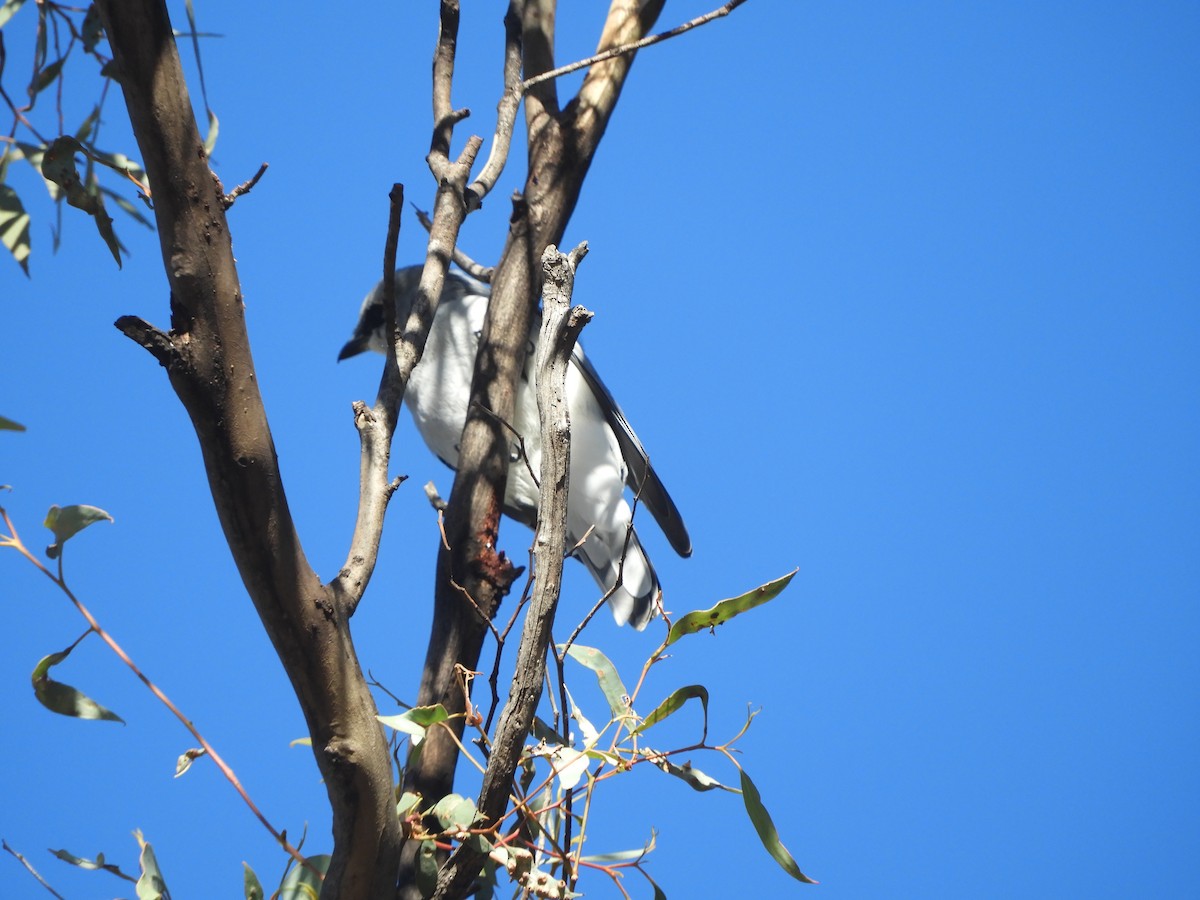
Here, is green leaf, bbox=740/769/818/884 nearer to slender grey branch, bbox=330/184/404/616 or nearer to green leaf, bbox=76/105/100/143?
slender grey branch, bbox=330/184/404/616

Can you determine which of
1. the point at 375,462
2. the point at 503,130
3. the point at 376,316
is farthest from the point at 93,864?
the point at 376,316

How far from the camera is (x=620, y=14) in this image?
A: 1902mm

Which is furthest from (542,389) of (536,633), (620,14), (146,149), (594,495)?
(594,495)

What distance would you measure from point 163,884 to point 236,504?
0.51 m

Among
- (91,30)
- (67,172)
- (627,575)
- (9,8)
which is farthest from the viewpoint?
(627,575)

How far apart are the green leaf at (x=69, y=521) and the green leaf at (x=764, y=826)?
0.65m

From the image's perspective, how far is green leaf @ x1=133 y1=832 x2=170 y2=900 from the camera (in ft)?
3.74

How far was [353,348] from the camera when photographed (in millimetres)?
3072

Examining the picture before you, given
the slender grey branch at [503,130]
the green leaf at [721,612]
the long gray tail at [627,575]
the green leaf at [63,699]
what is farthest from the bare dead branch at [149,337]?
the long gray tail at [627,575]

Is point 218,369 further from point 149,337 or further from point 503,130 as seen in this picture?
point 503,130

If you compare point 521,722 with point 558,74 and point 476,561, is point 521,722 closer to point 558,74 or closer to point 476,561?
point 476,561

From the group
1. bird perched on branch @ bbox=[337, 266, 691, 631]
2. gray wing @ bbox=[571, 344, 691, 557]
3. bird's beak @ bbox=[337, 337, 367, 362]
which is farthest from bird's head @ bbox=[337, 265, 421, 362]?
gray wing @ bbox=[571, 344, 691, 557]

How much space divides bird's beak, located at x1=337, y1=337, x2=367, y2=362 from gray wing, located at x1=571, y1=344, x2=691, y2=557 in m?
0.80

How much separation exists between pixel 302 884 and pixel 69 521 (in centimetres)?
42
